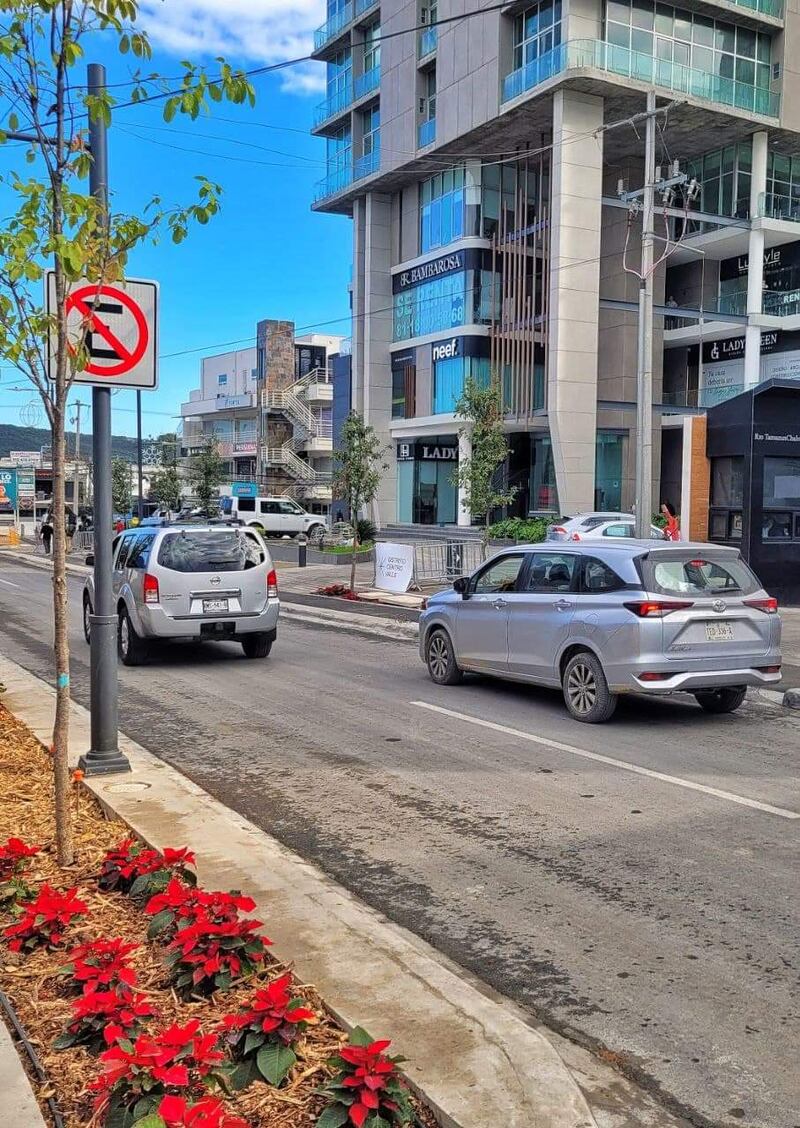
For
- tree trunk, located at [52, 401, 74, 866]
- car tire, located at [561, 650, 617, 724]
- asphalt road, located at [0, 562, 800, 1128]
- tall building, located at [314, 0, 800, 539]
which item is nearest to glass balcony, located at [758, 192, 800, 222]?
tall building, located at [314, 0, 800, 539]

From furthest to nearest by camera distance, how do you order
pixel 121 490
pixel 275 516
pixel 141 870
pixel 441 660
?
pixel 121 490 → pixel 275 516 → pixel 441 660 → pixel 141 870

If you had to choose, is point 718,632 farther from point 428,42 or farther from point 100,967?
point 428,42

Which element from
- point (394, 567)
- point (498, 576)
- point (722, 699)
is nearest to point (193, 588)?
point (498, 576)

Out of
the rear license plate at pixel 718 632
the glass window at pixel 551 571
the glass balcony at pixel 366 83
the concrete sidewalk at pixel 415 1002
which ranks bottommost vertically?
the concrete sidewalk at pixel 415 1002

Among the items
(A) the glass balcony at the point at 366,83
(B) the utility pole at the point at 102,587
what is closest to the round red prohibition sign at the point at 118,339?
(B) the utility pole at the point at 102,587

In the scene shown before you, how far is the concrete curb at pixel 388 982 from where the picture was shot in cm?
315

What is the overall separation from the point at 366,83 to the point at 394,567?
33.8 m

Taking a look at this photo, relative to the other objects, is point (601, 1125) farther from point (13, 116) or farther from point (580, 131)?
point (580, 131)

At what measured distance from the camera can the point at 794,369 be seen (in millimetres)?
42188

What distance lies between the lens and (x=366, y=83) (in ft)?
163

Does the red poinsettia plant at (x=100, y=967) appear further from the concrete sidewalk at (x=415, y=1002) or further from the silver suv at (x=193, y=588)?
the silver suv at (x=193, y=588)

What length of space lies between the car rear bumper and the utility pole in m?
5.37

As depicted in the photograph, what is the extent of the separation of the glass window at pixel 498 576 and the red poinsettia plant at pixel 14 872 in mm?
6625

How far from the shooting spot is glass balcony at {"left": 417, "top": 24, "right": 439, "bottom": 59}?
140 ft
